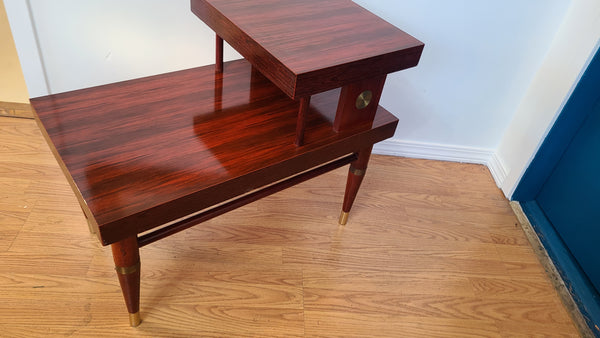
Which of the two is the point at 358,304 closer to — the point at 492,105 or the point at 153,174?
the point at 153,174

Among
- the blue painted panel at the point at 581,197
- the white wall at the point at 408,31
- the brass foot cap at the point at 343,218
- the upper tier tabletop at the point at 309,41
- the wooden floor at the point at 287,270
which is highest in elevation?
the upper tier tabletop at the point at 309,41

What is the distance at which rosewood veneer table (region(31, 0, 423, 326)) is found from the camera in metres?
0.87

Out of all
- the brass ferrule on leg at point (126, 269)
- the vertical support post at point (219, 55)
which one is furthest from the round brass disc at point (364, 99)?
the brass ferrule on leg at point (126, 269)

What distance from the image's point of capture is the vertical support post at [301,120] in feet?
3.14

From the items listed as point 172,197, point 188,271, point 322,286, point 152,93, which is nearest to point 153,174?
point 172,197

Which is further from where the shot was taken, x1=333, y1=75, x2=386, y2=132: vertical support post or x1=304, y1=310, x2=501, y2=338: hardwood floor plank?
x1=304, y1=310, x2=501, y2=338: hardwood floor plank

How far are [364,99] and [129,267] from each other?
67 centimetres

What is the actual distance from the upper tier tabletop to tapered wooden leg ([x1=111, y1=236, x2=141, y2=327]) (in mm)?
459

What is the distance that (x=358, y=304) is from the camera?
1248 millimetres

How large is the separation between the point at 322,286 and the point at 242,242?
0.94 ft

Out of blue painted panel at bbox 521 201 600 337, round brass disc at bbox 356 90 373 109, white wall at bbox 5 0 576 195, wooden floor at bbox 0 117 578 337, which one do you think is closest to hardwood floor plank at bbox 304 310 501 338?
wooden floor at bbox 0 117 578 337

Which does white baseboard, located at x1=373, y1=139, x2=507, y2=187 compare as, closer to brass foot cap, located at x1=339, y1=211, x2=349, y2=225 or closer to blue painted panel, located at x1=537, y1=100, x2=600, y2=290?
blue painted panel, located at x1=537, y1=100, x2=600, y2=290

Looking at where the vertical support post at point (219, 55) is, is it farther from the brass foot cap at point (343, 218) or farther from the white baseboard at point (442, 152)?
the white baseboard at point (442, 152)

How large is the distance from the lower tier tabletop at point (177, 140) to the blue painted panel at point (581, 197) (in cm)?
74
